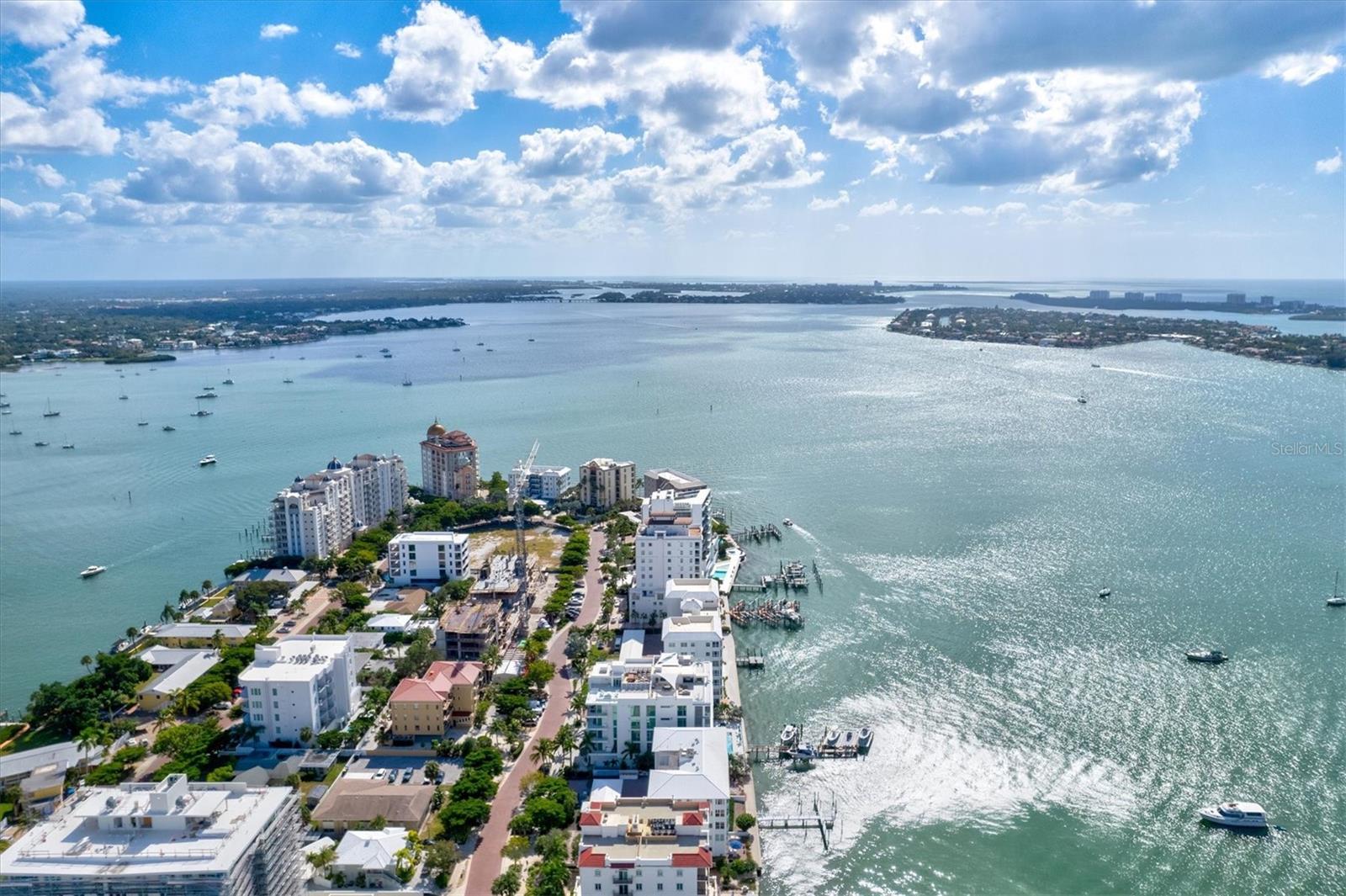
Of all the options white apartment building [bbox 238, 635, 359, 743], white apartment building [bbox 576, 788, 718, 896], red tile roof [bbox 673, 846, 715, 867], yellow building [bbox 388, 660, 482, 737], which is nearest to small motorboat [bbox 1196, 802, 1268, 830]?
white apartment building [bbox 576, 788, 718, 896]

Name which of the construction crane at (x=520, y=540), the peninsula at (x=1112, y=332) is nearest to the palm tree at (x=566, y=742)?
the construction crane at (x=520, y=540)

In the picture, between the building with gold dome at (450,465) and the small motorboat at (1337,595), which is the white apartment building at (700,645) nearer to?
the small motorboat at (1337,595)

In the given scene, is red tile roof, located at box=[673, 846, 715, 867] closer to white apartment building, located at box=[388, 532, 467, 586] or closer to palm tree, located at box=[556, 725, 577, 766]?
palm tree, located at box=[556, 725, 577, 766]

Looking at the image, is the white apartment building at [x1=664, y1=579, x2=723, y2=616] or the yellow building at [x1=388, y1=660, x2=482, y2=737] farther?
the white apartment building at [x1=664, y1=579, x2=723, y2=616]

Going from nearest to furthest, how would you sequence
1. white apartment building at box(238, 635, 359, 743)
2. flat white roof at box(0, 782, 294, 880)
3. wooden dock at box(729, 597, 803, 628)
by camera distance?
flat white roof at box(0, 782, 294, 880) < white apartment building at box(238, 635, 359, 743) < wooden dock at box(729, 597, 803, 628)

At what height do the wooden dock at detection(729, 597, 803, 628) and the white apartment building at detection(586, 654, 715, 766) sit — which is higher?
the white apartment building at detection(586, 654, 715, 766)

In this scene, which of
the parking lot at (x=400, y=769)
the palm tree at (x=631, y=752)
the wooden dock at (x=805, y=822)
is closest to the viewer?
the wooden dock at (x=805, y=822)
